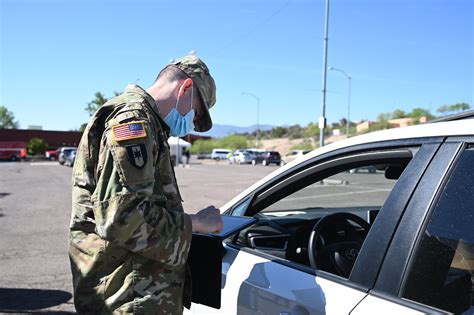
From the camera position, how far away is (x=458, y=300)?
1547 mm

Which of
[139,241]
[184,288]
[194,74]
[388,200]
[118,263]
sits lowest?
[184,288]

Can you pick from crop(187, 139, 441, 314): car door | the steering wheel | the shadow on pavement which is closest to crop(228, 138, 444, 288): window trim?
crop(187, 139, 441, 314): car door

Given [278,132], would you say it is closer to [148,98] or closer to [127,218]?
[148,98]

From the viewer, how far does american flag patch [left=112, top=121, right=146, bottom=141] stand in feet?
5.23

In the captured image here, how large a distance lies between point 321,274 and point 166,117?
94 centimetres

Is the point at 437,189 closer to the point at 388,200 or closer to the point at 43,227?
the point at 388,200

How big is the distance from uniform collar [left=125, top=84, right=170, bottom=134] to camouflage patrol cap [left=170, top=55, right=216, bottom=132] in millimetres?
197

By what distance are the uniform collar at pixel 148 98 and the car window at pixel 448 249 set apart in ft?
3.53

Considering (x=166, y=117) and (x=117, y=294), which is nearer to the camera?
(x=117, y=294)

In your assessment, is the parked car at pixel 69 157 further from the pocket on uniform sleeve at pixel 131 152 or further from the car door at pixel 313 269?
the pocket on uniform sleeve at pixel 131 152

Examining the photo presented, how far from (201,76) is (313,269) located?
0.97 meters

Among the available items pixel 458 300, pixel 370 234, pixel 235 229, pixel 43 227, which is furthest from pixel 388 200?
pixel 43 227

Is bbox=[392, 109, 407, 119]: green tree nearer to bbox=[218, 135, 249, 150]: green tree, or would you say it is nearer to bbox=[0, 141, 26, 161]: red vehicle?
bbox=[218, 135, 249, 150]: green tree

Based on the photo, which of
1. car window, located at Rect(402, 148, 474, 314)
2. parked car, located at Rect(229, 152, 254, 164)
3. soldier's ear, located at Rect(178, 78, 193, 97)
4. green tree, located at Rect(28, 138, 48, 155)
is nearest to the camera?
car window, located at Rect(402, 148, 474, 314)
